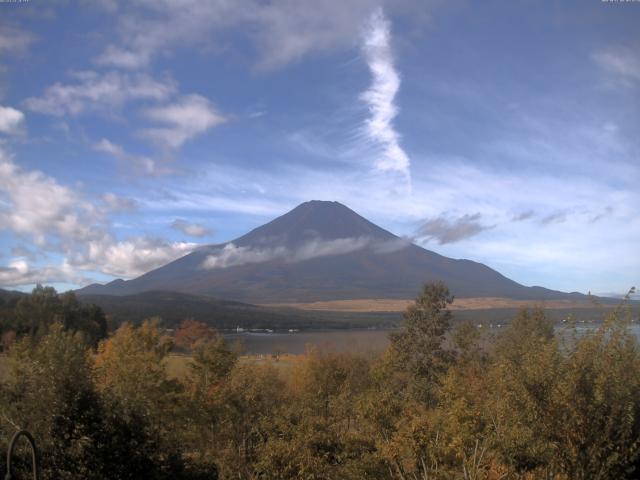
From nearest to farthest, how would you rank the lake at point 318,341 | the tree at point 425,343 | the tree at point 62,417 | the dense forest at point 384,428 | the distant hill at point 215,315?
the dense forest at point 384,428
the tree at point 62,417
the tree at point 425,343
the lake at point 318,341
the distant hill at point 215,315

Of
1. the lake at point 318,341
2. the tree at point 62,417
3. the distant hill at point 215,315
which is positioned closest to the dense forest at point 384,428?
the tree at point 62,417

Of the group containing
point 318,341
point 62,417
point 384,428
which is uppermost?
point 62,417

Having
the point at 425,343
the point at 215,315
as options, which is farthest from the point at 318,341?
the point at 215,315

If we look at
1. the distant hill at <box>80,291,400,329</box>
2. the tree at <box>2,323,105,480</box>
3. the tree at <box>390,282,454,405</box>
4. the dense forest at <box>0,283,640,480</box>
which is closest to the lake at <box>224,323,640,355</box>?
the dense forest at <box>0,283,640,480</box>

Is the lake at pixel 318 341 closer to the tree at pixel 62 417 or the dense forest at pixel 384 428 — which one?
the dense forest at pixel 384 428

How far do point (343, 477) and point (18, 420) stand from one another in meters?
6.47

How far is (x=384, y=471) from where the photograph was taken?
1144 cm

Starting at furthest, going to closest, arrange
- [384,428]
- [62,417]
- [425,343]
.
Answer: [425,343], [384,428], [62,417]

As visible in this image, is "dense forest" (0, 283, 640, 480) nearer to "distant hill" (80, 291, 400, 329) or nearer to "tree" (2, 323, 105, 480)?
"tree" (2, 323, 105, 480)

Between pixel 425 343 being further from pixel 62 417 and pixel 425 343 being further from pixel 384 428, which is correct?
pixel 62 417

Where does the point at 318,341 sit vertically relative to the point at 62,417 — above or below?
below

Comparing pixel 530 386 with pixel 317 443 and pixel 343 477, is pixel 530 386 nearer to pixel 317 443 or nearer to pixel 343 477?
pixel 343 477

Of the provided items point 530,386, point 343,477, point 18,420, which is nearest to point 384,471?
point 343,477

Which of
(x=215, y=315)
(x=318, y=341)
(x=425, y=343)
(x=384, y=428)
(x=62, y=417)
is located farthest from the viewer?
(x=215, y=315)
